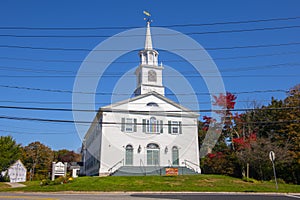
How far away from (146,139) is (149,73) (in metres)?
9.69

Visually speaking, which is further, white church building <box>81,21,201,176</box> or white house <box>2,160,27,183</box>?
white house <box>2,160,27,183</box>

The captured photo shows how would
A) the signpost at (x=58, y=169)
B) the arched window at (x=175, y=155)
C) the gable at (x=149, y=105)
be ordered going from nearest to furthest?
the signpost at (x=58, y=169) < the arched window at (x=175, y=155) < the gable at (x=149, y=105)

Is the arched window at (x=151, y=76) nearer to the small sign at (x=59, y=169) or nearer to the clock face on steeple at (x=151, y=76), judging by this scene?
the clock face on steeple at (x=151, y=76)

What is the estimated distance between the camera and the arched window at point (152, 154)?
30427 mm

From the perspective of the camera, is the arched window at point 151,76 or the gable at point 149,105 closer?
the gable at point 149,105

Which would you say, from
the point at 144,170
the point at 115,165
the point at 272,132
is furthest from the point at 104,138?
the point at 272,132

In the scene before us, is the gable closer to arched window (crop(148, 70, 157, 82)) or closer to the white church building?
the white church building

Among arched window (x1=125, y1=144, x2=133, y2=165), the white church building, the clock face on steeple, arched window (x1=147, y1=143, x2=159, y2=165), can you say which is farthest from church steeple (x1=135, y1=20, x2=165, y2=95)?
arched window (x1=125, y1=144, x2=133, y2=165)

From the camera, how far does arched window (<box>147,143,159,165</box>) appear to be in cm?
3043

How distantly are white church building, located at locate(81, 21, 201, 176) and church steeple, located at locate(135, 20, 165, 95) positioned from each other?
6.32ft

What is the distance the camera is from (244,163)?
2777cm

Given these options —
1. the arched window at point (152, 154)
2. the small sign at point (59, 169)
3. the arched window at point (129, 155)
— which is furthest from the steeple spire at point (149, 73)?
the small sign at point (59, 169)

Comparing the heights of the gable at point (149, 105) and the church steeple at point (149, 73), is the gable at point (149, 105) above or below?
below

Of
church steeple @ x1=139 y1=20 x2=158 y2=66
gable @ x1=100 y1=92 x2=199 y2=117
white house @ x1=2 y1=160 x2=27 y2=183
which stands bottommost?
white house @ x1=2 y1=160 x2=27 y2=183
